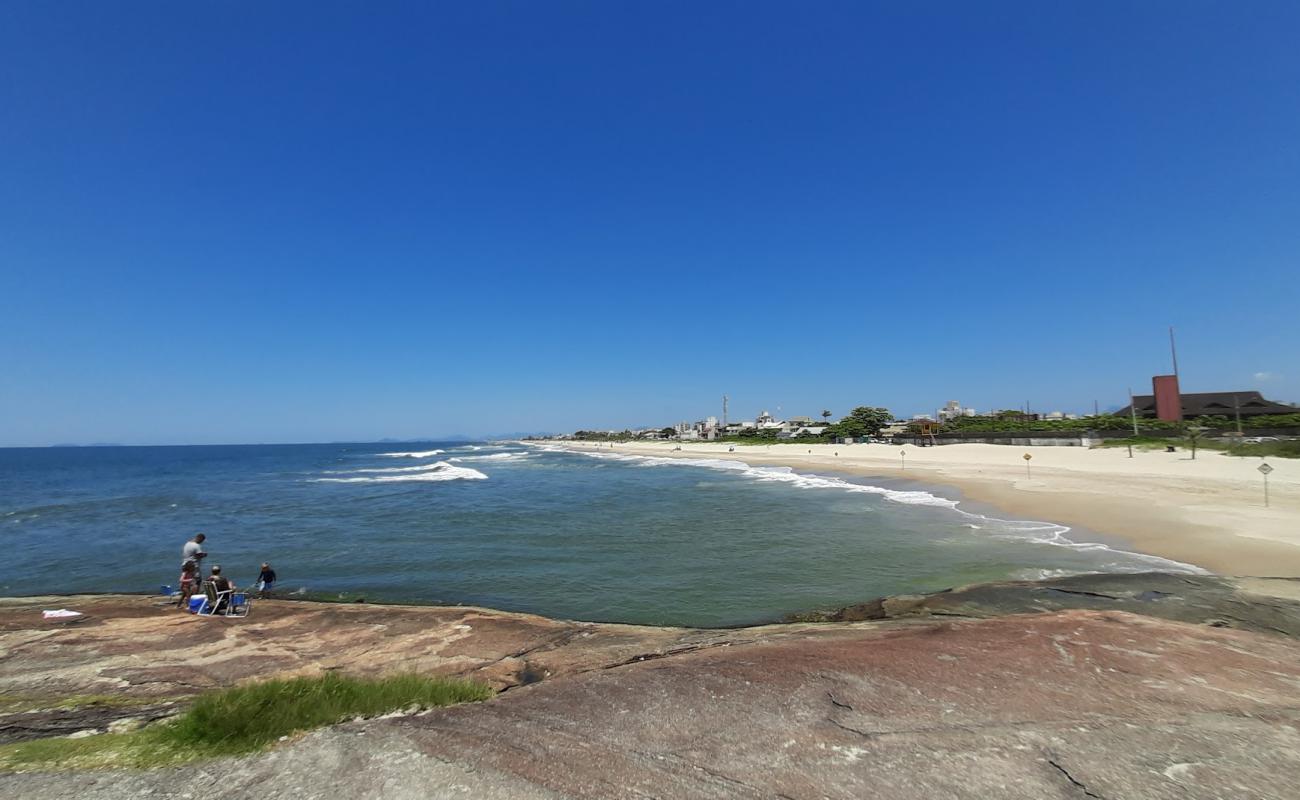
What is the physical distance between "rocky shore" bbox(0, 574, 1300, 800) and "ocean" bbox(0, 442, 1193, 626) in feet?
9.27

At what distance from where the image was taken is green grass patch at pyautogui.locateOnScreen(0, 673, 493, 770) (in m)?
4.86

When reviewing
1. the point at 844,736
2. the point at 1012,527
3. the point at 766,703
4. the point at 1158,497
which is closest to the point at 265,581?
the point at 766,703

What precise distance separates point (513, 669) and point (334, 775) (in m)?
4.43

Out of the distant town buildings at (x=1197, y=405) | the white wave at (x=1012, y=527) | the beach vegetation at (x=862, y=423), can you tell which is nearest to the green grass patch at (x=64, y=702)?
the white wave at (x=1012, y=527)

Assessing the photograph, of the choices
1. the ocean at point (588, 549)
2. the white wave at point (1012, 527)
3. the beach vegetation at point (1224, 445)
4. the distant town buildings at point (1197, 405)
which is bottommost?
the ocean at point (588, 549)

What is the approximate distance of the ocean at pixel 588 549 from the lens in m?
14.1

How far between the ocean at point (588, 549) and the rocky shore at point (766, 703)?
2825 millimetres

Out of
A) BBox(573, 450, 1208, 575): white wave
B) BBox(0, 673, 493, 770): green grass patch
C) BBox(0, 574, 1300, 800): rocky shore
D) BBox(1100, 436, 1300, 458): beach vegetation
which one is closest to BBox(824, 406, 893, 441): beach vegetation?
BBox(1100, 436, 1300, 458): beach vegetation

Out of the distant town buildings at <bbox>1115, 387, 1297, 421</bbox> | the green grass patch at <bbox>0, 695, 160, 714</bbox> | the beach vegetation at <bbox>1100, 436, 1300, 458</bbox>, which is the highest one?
the distant town buildings at <bbox>1115, 387, 1297, 421</bbox>

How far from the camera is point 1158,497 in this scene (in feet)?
78.7

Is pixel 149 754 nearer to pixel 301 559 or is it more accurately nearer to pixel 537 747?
pixel 537 747

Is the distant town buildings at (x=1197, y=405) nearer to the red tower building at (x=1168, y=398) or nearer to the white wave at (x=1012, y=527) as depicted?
the red tower building at (x=1168, y=398)

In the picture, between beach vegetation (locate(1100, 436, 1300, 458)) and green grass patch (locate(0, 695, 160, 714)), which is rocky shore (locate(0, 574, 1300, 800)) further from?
beach vegetation (locate(1100, 436, 1300, 458))

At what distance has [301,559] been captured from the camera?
19.7 m
